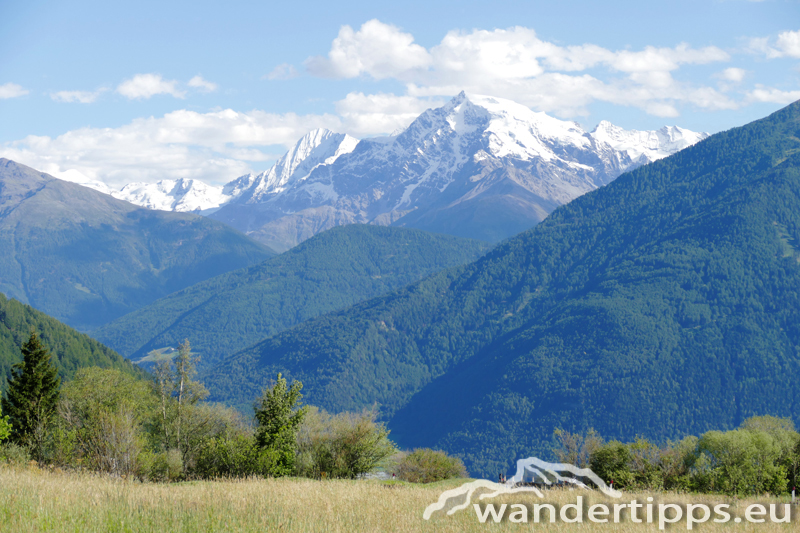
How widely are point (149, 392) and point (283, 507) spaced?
77.4 metres

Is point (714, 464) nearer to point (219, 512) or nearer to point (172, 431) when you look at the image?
point (172, 431)

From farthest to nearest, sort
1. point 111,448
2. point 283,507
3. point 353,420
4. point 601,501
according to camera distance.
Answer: point 353,420 < point 111,448 < point 601,501 < point 283,507

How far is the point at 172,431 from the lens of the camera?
84.2 meters

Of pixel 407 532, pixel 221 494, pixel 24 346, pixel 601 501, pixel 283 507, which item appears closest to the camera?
pixel 407 532

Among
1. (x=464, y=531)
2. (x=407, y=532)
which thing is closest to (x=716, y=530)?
(x=464, y=531)

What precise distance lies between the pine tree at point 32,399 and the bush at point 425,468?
184 feet

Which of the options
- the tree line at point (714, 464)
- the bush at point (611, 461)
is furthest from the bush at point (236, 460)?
the bush at point (611, 461)

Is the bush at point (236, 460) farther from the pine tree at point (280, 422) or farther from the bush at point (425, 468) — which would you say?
the bush at point (425, 468)

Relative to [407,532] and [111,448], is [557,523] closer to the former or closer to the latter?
[407,532]

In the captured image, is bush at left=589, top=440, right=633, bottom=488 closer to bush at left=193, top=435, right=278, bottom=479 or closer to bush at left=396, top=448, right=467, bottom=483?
bush at left=396, top=448, right=467, bottom=483

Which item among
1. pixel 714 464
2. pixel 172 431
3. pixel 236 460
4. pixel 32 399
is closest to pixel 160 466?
pixel 32 399

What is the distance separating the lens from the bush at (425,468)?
102 meters

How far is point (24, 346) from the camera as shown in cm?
6181

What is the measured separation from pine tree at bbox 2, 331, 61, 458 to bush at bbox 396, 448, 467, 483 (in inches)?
2206
